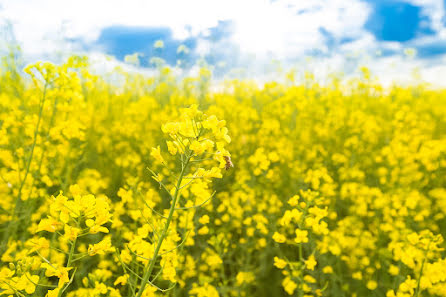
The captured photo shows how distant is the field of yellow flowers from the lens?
4.38 feet

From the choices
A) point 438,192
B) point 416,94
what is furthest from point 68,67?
point 416,94

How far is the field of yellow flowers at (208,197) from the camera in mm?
1336

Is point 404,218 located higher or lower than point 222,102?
lower

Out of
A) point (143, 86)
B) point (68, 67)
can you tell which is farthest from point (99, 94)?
point (68, 67)

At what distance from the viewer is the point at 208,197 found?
1.73m

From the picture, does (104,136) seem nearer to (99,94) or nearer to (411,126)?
(99,94)

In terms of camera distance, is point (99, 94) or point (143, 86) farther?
point (143, 86)

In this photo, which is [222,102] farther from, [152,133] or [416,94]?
[416,94]

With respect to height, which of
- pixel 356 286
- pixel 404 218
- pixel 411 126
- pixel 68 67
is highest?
pixel 68 67

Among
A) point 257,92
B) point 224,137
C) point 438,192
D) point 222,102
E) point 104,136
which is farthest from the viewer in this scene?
point 257,92

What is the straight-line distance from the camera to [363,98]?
7055 millimetres

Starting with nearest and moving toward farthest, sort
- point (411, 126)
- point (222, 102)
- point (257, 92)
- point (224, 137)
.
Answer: point (224, 137), point (411, 126), point (222, 102), point (257, 92)

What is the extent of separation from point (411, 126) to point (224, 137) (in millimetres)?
4950

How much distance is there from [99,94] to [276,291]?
4913 mm
